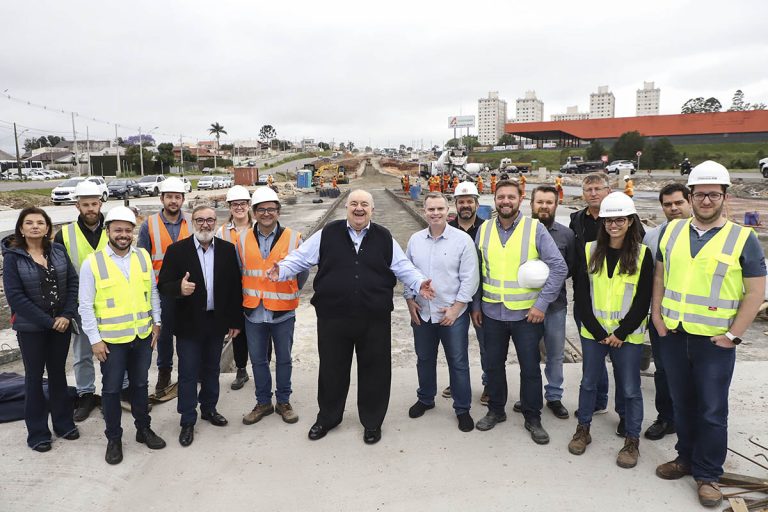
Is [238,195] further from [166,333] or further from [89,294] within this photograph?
[89,294]

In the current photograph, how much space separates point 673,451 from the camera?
3.62m

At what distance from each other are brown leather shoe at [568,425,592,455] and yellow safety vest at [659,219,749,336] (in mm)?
1023

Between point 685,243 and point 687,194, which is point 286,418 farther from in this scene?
point 687,194

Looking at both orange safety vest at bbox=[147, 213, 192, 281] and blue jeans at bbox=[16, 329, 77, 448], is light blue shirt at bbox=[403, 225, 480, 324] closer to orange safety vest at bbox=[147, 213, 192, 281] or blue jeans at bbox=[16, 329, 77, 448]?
orange safety vest at bbox=[147, 213, 192, 281]

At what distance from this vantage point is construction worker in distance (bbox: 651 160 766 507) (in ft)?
9.74

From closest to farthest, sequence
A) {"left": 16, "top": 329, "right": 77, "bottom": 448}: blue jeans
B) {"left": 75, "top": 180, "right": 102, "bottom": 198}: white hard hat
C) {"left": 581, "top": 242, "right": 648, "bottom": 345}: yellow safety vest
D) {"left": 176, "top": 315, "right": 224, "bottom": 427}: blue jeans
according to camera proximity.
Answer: {"left": 581, "top": 242, "right": 648, "bottom": 345}: yellow safety vest, {"left": 16, "top": 329, "right": 77, "bottom": 448}: blue jeans, {"left": 176, "top": 315, "right": 224, "bottom": 427}: blue jeans, {"left": 75, "top": 180, "right": 102, "bottom": 198}: white hard hat

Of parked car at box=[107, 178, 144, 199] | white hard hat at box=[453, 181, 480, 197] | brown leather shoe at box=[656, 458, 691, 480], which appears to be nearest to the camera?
brown leather shoe at box=[656, 458, 691, 480]

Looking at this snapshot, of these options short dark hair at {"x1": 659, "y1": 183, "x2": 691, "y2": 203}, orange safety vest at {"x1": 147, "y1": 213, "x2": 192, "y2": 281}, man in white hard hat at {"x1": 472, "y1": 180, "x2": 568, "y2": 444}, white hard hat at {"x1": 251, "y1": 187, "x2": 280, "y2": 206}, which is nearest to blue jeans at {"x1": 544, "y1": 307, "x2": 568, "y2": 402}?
man in white hard hat at {"x1": 472, "y1": 180, "x2": 568, "y2": 444}

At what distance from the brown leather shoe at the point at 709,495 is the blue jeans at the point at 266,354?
2.92 metres

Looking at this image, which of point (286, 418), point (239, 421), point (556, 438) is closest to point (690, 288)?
point (556, 438)

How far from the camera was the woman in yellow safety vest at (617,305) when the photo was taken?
11.1ft

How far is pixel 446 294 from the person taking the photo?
394cm

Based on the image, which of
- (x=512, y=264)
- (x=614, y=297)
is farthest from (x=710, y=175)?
(x=512, y=264)

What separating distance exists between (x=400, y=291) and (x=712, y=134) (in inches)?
3019
